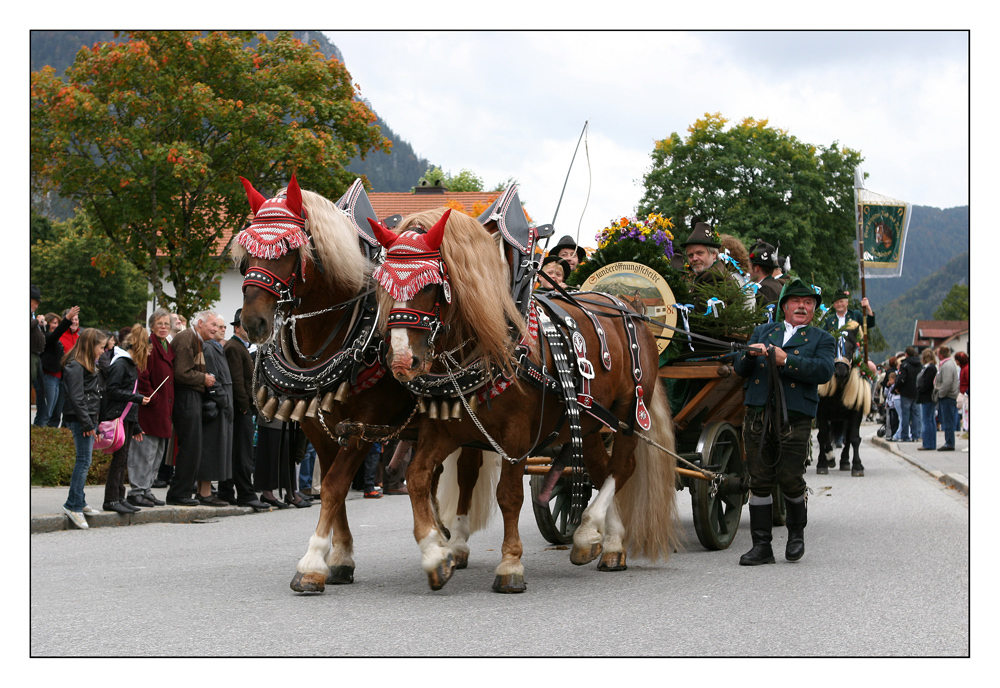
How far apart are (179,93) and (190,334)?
27.8 ft

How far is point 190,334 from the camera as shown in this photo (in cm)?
1054

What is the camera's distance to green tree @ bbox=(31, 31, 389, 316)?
56.3 feet

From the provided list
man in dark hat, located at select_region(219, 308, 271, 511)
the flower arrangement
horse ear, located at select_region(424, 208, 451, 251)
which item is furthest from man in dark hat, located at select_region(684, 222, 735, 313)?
man in dark hat, located at select_region(219, 308, 271, 511)

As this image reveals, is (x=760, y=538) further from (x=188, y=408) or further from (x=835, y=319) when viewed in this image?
(x=188, y=408)

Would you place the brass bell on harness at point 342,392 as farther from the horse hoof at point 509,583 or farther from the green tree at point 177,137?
the green tree at point 177,137

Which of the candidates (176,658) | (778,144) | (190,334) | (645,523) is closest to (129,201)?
(190,334)

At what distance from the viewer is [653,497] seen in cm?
734

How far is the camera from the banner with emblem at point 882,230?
11.8m

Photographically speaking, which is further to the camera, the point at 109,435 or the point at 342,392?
the point at 109,435

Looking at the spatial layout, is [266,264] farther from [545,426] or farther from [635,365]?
[635,365]

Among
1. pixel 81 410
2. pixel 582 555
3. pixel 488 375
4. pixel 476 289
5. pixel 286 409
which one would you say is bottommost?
pixel 582 555

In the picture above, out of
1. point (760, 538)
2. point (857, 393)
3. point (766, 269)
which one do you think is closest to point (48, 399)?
point (766, 269)

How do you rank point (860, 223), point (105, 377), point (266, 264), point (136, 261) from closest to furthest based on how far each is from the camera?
point (266, 264)
point (105, 377)
point (860, 223)
point (136, 261)

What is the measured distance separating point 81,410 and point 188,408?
1.40m
